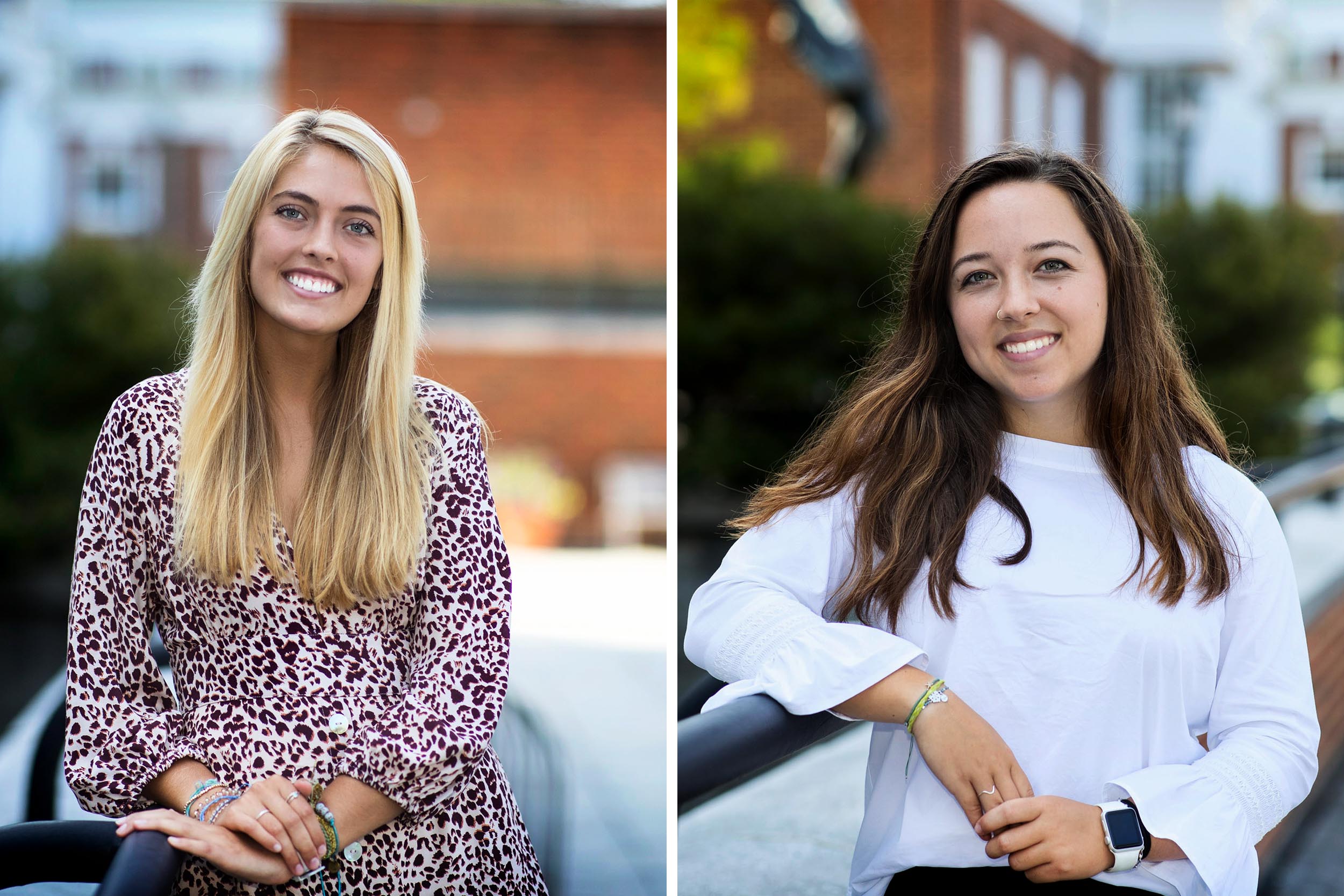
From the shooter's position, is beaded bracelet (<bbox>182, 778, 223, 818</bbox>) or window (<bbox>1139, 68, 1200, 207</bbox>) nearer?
beaded bracelet (<bbox>182, 778, 223, 818</bbox>)

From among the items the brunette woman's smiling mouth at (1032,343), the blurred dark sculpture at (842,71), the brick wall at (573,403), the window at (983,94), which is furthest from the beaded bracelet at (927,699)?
the window at (983,94)

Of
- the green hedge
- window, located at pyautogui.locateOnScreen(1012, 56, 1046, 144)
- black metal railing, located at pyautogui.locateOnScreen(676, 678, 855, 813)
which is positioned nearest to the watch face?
black metal railing, located at pyautogui.locateOnScreen(676, 678, 855, 813)

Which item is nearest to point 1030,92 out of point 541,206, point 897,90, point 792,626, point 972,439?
point 897,90

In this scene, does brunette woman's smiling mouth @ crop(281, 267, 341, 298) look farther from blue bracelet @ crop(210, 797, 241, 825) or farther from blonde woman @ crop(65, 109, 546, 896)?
blue bracelet @ crop(210, 797, 241, 825)

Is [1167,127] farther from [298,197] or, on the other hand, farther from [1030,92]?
[298,197]

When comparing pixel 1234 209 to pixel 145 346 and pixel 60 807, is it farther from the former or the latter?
pixel 60 807

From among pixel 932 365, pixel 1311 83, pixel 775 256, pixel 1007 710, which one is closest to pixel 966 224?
pixel 932 365

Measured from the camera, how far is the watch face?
174cm

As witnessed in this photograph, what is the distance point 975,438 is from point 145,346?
25.5 ft

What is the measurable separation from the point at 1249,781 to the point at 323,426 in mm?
1462

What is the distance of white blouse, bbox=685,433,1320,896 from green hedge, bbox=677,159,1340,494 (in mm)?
6894

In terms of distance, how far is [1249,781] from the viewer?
1801 mm

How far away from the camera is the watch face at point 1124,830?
1742mm

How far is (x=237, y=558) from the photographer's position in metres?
1.88
